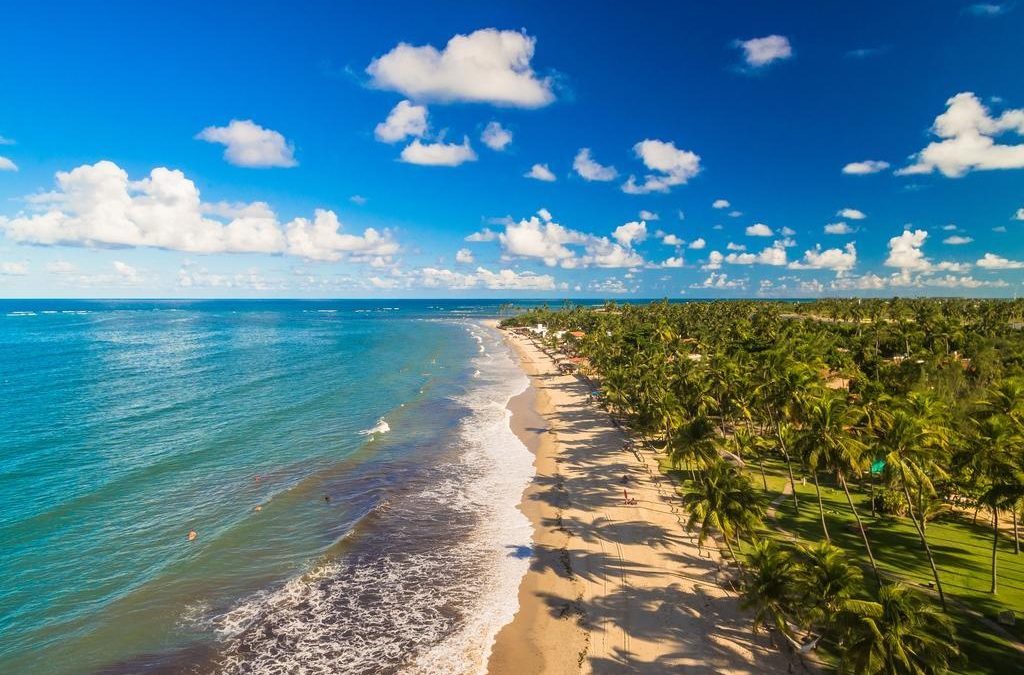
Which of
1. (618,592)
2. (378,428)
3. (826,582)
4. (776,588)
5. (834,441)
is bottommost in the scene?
(618,592)

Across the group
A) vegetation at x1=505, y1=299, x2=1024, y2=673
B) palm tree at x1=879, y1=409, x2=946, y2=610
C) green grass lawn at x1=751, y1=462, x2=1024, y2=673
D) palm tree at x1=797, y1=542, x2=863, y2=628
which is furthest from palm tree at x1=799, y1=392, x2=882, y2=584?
palm tree at x1=797, y1=542, x2=863, y2=628

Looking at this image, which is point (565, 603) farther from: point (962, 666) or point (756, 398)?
point (756, 398)

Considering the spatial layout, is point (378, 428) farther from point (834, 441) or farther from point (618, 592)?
point (834, 441)

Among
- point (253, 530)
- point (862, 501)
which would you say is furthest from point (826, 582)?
point (253, 530)

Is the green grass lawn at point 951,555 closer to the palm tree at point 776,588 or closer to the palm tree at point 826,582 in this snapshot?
the palm tree at point 826,582

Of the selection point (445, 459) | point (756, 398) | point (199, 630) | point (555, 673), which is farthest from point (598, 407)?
point (199, 630)

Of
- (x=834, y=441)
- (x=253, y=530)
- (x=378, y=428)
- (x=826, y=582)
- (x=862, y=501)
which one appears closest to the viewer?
(x=826, y=582)

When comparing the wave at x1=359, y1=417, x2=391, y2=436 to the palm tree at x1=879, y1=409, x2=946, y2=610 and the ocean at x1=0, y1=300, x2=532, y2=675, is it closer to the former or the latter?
the ocean at x1=0, y1=300, x2=532, y2=675
